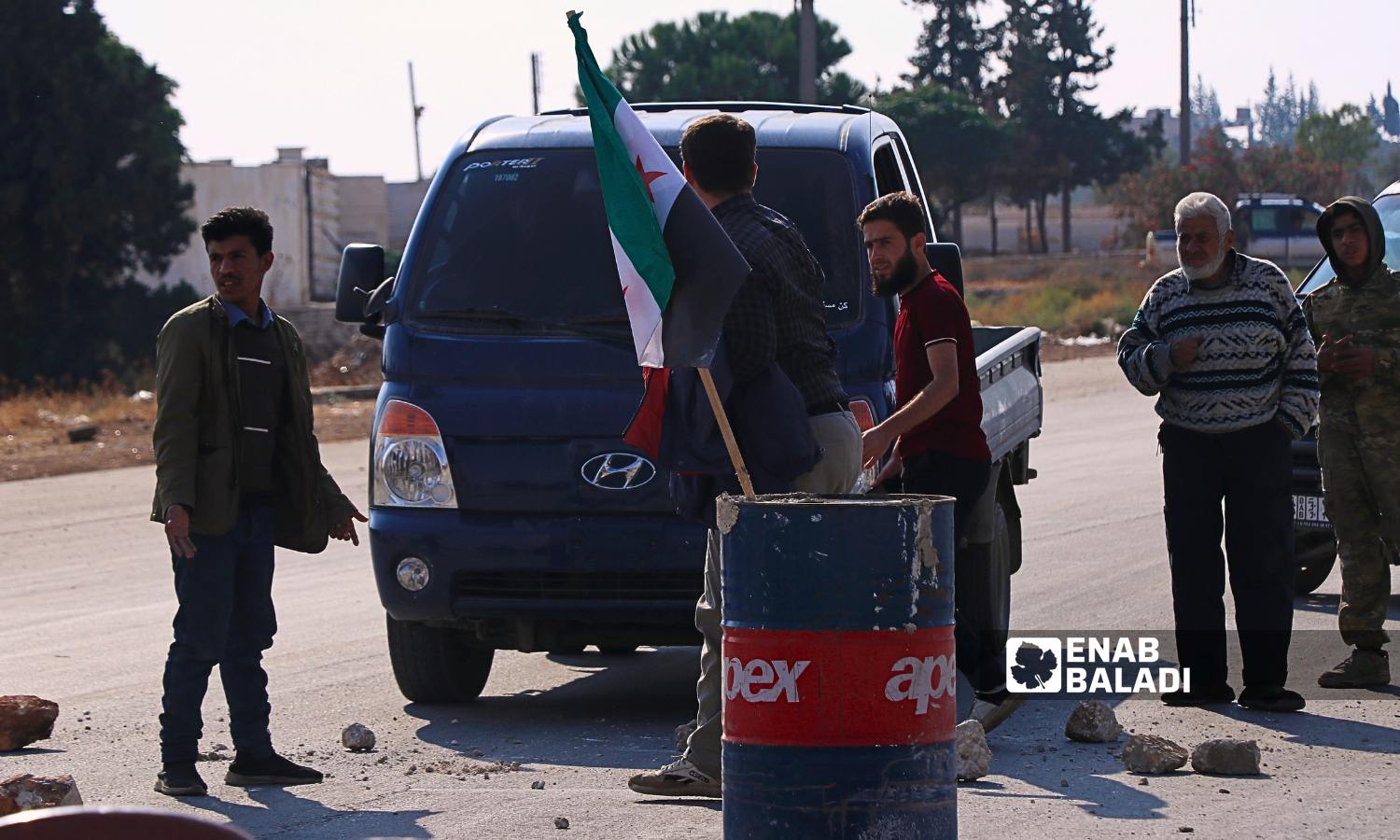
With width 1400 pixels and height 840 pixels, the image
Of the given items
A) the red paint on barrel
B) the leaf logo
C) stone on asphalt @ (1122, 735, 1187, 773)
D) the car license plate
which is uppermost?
the red paint on barrel

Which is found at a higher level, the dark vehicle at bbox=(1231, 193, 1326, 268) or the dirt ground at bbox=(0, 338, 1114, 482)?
the dark vehicle at bbox=(1231, 193, 1326, 268)

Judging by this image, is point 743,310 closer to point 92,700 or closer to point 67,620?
point 92,700

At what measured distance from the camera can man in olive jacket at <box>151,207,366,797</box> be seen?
648cm

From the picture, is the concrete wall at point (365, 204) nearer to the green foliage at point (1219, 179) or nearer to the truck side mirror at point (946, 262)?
the green foliage at point (1219, 179)

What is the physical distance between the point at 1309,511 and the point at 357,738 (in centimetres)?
546

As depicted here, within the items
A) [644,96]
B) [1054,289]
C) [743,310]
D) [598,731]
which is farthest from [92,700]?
[644,96]

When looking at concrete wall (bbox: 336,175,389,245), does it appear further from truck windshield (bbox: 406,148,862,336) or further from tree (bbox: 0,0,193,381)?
truck windshield (bbox: 406,148,862,336)

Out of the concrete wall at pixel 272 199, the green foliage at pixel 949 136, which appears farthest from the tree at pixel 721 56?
the concrete wall at pixel 272 199

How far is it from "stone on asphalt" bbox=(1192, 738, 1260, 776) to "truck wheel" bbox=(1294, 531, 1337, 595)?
4.38 m

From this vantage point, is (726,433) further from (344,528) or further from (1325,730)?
(1325,730)

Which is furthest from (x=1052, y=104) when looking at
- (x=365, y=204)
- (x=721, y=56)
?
(x=365, y=204)

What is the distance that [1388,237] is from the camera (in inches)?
445

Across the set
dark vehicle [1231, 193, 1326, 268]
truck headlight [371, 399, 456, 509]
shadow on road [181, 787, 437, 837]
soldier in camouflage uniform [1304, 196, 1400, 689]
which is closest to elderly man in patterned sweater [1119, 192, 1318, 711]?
soldier in camouflage uniform [1304, 196, 1400, 689]

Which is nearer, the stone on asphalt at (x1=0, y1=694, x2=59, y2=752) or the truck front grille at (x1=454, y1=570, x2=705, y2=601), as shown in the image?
the stone on asphalt at (x1=0, y1=694, x2=59, y2=752)
